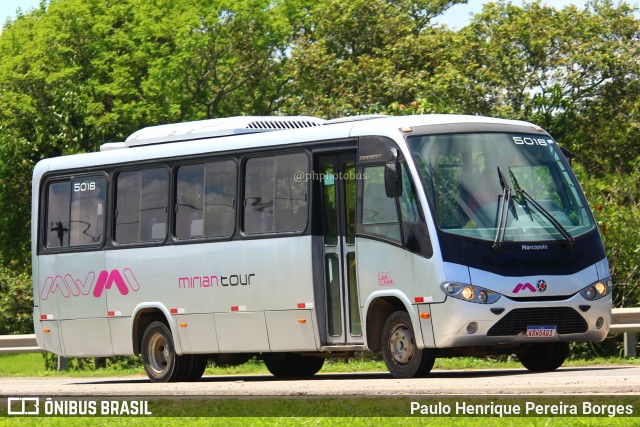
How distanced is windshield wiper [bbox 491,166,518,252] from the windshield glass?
0.04 ft

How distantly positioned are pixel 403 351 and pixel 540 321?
61.7 inches

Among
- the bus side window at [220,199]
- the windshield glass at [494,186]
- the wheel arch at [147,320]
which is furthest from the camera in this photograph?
the wheel arch at [147,320]

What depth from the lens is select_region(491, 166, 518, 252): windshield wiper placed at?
1534 cm

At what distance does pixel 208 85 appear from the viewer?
45219 millimetres

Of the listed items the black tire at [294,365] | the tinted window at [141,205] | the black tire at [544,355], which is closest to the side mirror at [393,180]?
the black tire at [544,355]

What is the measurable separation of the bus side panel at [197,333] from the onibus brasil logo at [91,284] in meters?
0.96

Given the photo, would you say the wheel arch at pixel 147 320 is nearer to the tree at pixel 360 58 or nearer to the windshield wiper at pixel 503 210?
the windshield wiper at pixel 503 210

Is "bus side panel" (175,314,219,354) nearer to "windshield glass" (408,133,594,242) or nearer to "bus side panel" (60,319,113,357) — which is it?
"bus side panel" (60,319,113,357)

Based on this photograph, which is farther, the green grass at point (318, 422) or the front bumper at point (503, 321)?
the front bumper at point (503, 321)

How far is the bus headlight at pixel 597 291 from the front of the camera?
15.7 metres

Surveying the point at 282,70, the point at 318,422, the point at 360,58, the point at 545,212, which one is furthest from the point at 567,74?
the point at 318,422

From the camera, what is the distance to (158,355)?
19109mm

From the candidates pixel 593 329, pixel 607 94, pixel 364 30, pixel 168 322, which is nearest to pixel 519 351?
pixel 593 329

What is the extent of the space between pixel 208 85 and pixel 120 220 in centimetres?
2611
